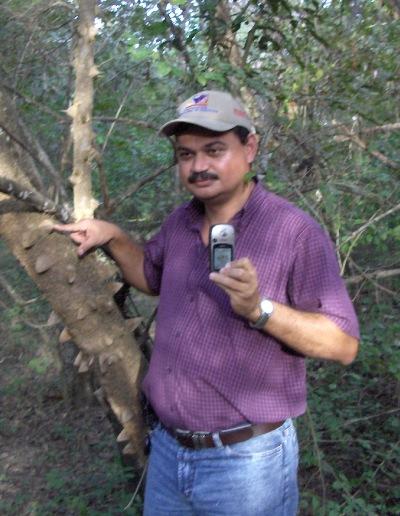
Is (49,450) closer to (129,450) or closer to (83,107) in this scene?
(129,450)

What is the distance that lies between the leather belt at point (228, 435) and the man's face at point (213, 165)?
76cm

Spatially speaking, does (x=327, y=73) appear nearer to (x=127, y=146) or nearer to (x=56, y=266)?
(x=127, y=146)

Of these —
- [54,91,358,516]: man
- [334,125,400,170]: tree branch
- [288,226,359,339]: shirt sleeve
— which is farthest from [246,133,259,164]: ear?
[334,125,400,170]: tree branch

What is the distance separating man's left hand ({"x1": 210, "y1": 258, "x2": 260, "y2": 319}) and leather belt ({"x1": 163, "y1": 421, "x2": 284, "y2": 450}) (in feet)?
1.65

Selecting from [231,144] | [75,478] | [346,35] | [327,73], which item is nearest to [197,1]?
[327,73]

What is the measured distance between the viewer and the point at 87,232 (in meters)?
2.38

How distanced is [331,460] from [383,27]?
110 inches

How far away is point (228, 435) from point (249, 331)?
13.4 inches

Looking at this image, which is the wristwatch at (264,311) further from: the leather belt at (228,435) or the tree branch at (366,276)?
the tree branch at (366,276)

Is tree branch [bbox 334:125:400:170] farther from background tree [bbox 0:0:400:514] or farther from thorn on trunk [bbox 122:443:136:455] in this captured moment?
thorn on trunk [bbox 122:443:136:455]

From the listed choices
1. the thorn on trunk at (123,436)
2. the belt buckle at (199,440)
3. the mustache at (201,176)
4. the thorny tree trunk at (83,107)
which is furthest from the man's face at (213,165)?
the thorn on trunk at (123,436)

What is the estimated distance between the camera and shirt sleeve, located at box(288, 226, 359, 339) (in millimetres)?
2029

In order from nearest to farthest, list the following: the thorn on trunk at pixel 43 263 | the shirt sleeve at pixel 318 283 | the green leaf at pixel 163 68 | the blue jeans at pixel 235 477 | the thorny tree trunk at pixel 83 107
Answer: the shirt sleeve at pixel 318 283 < the blue jeans at pixel 235 477 < the thorn on trunk at pixel 43 263 < the thorny tree trunk at pixel 83 107 < the green leaf at pixel 163 68

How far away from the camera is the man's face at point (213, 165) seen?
2.21 metres
